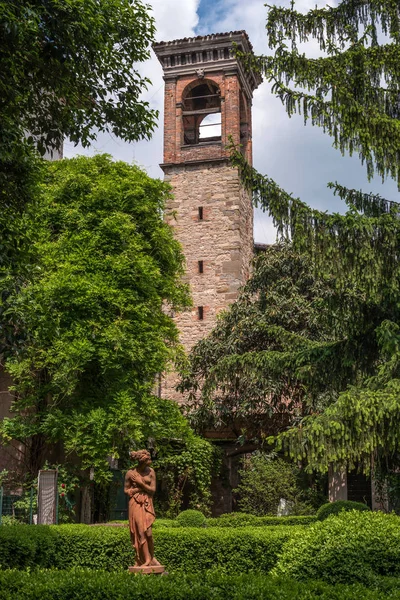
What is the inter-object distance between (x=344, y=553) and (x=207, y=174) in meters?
24.0

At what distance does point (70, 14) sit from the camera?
900cm

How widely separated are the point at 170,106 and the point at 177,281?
11747 millimetres

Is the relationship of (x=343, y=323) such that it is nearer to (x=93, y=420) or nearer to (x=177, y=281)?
(x=93, y=420)

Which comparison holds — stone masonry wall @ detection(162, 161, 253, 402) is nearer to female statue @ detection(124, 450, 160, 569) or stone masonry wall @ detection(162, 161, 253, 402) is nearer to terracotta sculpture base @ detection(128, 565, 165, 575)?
female statue @ detection(124, 450, 160, 569)

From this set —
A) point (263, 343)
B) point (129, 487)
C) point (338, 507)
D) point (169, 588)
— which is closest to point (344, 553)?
point (169, 588)

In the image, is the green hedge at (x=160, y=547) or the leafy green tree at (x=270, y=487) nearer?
the green hedge at (x=160, y=547)

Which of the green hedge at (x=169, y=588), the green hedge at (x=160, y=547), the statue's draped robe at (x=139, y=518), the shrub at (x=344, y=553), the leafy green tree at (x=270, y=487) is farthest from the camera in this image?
the leafy green tree at (x=270, y=487)

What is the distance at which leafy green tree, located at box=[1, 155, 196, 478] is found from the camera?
19.2m

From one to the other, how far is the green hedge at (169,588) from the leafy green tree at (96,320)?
10.8 meters

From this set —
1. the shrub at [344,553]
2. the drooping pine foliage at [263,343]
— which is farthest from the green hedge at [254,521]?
the shrub at [344,553]

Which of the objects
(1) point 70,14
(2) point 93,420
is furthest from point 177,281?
(1) point 70,14

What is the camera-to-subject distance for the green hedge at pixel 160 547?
1355 cm

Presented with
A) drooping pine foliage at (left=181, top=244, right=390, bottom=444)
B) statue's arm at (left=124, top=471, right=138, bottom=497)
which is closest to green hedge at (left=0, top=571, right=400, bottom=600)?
statue's arm at (left=124, top=471, right=138, bottom=497)

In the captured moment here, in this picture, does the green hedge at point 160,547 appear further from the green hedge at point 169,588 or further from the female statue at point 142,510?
the green hedge at point 169,588
